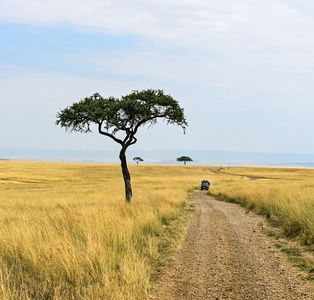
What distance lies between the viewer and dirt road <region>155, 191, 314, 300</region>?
239 inches

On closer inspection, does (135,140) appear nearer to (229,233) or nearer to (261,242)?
(229,233)

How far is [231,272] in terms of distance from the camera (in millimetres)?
7273

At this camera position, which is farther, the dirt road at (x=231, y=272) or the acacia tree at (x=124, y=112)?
the acacia tree at (x=124, y=112)

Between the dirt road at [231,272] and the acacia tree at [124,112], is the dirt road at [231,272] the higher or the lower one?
the lower one

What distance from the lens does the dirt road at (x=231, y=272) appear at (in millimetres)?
6070

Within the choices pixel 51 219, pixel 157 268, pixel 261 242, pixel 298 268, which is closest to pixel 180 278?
pixel 157 268

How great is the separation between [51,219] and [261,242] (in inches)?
318

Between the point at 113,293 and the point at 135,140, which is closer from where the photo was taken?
the point at 113,293

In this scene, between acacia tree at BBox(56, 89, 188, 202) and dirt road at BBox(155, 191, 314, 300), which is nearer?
dirt road at BBox(155, 191, 314, 300)

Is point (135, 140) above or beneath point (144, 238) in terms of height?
above

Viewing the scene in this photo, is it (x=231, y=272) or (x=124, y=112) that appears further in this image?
(x=124, y=112)

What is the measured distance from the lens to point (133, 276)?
601 centimetres

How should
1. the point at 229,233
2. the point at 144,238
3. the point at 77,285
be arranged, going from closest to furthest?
the point at 77,285 < the point at 144,238 < the point at 229,233

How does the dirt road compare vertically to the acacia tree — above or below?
below
